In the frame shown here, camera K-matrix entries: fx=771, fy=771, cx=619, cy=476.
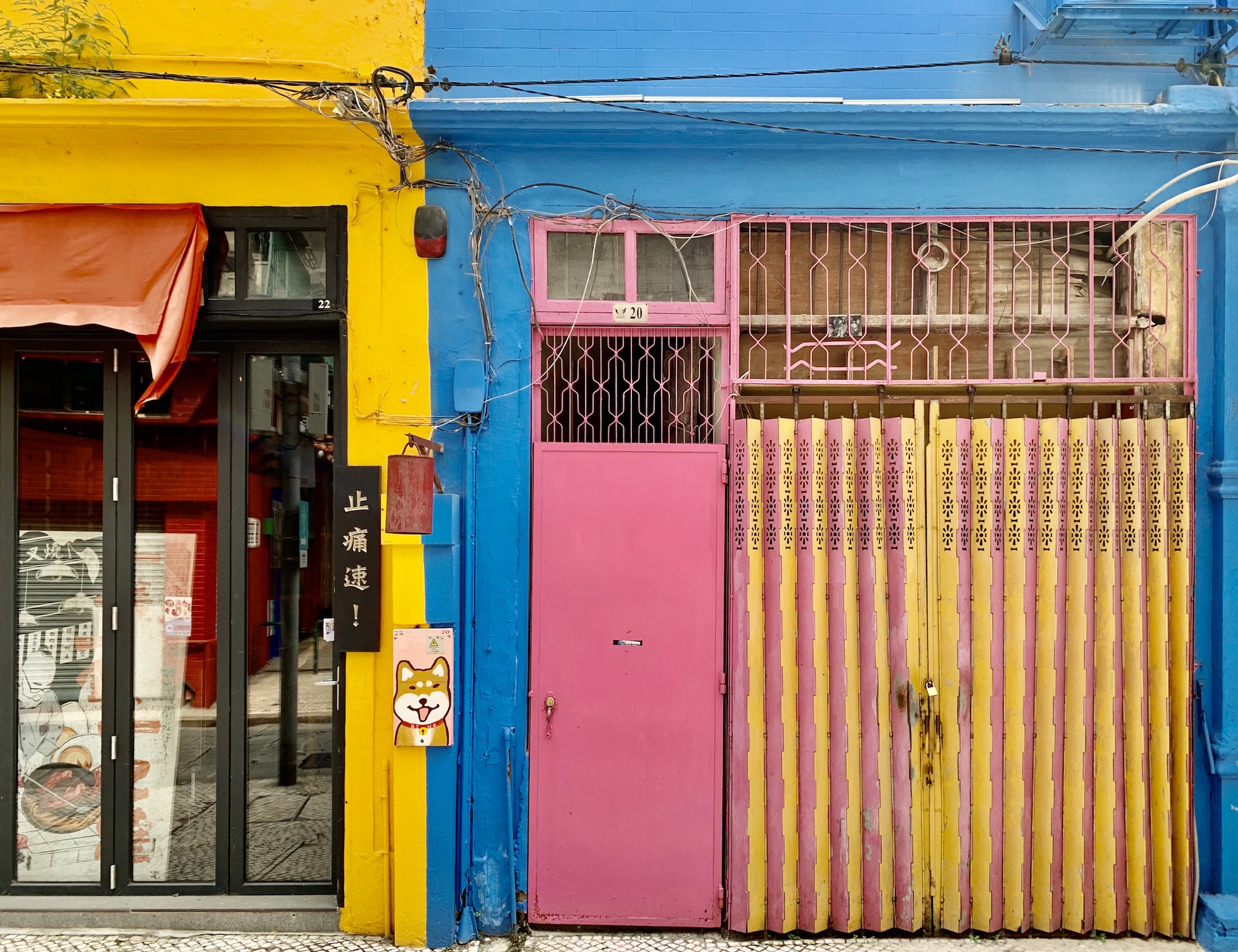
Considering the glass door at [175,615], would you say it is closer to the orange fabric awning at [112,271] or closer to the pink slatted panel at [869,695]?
the orange fabric awning at [112,271]

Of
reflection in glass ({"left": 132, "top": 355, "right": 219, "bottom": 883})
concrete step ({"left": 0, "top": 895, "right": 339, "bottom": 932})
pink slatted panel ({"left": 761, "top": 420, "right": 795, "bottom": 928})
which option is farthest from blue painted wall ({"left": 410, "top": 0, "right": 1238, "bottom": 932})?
reflection in glass ({"left": 132, "top": 355, "right": 219, "bottom": 883})

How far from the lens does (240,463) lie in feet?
14.9

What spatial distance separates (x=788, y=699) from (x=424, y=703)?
2.00 meters

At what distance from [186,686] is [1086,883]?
5256 millimetres

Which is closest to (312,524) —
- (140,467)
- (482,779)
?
(140,467)

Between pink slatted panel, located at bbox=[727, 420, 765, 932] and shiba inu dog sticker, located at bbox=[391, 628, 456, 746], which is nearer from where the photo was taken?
shiba inu dog sticker, located at bbox=[391, 628, 456, 746]

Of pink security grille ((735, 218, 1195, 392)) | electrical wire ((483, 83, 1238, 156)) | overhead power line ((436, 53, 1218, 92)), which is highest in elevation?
overhead power line ((436, 53, 1218, 92))

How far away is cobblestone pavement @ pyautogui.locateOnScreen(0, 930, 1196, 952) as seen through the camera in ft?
13.6

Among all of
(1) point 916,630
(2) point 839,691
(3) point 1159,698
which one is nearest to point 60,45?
(2) point 839,691

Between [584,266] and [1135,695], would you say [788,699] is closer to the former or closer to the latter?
[1135,695]

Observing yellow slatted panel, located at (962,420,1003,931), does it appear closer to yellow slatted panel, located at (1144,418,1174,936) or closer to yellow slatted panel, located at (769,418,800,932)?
yellow slatted panel, located at (1144,418,1174,936)

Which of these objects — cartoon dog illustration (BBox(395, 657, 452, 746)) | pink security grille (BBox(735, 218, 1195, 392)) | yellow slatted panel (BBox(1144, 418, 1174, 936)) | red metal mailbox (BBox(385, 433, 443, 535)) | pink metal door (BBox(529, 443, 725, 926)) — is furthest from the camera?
pink security grille (BBox(735, 218, 1195, 392))

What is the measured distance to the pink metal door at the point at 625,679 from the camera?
434 centimetres

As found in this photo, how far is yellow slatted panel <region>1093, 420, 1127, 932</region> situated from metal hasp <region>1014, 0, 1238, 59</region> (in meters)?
2.36
